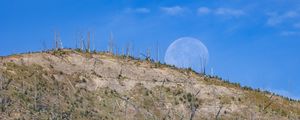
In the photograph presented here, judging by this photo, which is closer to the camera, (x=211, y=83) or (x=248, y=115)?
(x=248, y=115)

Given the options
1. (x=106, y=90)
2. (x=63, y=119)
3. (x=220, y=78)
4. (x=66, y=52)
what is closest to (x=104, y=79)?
(x=106, y=90)

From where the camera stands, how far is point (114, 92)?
95.0 m

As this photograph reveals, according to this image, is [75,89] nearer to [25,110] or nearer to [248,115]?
[25,110]

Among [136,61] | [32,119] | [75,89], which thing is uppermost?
[136,61]

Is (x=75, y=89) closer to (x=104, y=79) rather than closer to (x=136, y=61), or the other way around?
(x=104, y=79)

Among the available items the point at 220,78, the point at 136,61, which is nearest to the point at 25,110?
the point at 136,61

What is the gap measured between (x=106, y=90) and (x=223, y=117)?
809 inches

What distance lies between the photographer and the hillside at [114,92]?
8306 cm

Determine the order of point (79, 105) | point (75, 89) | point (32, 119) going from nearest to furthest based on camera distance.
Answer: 1. point (32, 119)
2. point (79, 105)
3. point (75, 89)

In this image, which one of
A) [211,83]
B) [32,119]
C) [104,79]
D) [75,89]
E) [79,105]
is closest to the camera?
[32,119]

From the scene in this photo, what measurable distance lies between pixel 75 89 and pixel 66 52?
13338 mm

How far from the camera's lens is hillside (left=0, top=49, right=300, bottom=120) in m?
83.1

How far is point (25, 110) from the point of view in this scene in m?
77.4

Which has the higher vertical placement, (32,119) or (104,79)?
(104,79)
